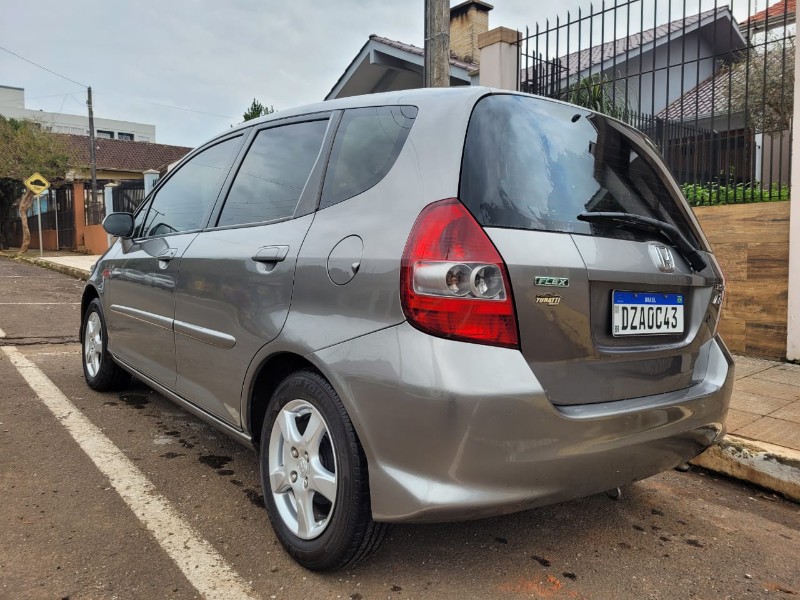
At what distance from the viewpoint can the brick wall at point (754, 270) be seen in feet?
17.0

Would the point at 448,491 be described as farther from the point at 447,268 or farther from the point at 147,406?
the point at 147,406

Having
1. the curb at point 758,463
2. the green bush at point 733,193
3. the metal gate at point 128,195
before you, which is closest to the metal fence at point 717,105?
the green bush at point 733,193

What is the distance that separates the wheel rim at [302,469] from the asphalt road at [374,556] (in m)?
0.17

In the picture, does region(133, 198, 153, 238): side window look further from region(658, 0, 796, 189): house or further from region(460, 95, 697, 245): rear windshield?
region(658, 0, 796, 189): house

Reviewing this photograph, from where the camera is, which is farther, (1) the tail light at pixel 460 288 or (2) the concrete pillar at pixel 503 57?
(2) the concrete pillar at pixel 503 57

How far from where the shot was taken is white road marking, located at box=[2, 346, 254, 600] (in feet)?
6.89

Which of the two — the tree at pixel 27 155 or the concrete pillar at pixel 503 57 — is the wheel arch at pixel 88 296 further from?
the tree at pixel 27 155

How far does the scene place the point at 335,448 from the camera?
6.58 ft

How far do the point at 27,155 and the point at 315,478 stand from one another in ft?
80.0

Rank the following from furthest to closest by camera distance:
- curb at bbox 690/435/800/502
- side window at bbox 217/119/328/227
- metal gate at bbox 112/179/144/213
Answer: metal gate at bbox 112/179/144/213, curb at bbox 690/435/800/502, side window at bbox 217/119/328/227

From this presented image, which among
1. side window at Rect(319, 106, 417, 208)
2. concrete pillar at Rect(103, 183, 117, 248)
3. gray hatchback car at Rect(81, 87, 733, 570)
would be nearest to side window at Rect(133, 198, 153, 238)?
gray hatchback car at Rect(81, 87, 733, 570)

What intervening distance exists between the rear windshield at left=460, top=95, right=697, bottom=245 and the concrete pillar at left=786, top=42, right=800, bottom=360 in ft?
10.5

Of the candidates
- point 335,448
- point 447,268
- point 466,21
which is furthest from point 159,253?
point 466,21

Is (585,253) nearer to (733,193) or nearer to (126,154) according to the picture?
(733,193)
